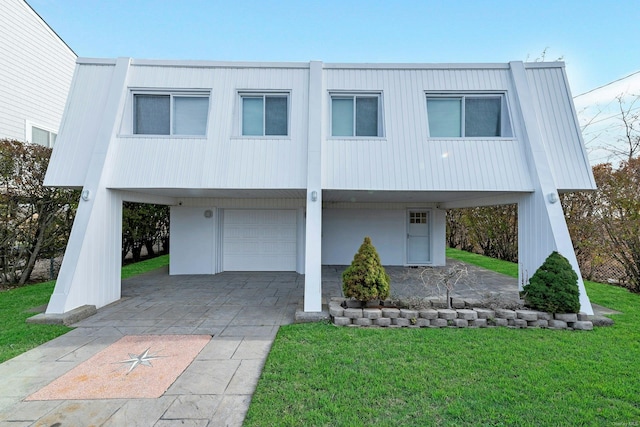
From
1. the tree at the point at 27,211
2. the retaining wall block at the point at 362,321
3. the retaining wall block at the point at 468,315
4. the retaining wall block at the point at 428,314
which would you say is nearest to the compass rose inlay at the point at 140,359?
the retaining wall block at the point at 362,321

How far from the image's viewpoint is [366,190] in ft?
23.1

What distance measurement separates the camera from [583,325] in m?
5.60

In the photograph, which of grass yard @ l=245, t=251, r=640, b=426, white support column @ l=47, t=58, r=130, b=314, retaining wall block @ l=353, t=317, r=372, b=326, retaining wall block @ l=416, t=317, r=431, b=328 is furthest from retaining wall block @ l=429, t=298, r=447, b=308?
white support column @ l=47, t=58, r=130, b=314

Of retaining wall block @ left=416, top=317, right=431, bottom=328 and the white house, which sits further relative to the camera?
the white house

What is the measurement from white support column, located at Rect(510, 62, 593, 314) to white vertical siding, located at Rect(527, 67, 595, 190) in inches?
8.8

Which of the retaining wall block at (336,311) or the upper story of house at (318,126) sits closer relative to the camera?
the retaining wall block at (336,311)

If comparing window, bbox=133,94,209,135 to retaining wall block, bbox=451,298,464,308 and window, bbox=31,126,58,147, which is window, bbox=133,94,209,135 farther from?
window, bbox=31,126,58,147

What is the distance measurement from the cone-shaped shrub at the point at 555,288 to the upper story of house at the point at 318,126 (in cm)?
179

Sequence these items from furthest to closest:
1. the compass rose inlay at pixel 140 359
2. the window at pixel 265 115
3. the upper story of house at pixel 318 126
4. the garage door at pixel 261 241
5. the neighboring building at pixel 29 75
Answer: the neighboring building at pixel 29 75, the garage door at pixel 261 241, the window at pixel 265 115, the upper story of house at pixel 318 126, the compass rose inlay at pixel 140 359

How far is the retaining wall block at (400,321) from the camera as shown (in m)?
5.76

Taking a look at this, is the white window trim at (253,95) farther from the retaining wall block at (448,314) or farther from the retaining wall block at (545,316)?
the retaining wall block at (545,316)

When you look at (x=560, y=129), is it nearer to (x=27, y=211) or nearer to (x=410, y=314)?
(x=410, y=314)

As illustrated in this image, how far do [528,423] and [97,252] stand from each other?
7811 millimetres

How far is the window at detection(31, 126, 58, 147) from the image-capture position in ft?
40.2
